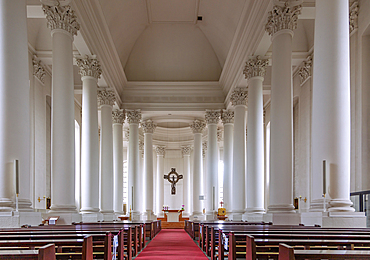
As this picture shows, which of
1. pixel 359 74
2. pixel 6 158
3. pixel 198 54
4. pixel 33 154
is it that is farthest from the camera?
pixel 198 54

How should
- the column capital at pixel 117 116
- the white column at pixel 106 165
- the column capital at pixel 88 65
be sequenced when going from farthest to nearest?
the column capital at pixel 117 116 < the white column at pixel 106 165 < the column capital at pixel 88 65

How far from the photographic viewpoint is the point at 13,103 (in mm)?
7359

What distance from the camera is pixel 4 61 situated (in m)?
7.32

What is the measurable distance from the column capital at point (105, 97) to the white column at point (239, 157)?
5.86 metres

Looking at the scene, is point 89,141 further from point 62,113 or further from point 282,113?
point 282,113

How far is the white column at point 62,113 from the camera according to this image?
33.8 feet

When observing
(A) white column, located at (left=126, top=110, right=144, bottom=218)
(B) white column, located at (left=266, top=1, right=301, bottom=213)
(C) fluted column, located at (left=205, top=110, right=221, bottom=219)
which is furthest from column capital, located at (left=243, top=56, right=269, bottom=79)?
(A) white column, located at (left=126, top=110, right=144, bottom=218)

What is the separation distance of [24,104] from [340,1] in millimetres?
6452

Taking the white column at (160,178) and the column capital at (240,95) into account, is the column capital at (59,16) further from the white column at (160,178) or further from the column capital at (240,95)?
the white column at (160,178)

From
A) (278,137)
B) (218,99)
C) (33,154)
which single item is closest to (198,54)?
(218,99)

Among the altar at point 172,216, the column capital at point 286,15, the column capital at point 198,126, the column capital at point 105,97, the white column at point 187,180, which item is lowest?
the altar at point 172,216

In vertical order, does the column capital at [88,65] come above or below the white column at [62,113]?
above

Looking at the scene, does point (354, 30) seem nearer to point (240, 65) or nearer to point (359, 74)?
point (359, 74)

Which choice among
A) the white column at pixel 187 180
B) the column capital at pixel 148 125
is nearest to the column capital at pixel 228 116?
the column capital at pixel 148 125
